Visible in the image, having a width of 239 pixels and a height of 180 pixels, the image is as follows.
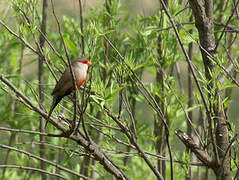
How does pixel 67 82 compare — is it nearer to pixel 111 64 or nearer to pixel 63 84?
pixel 63 84

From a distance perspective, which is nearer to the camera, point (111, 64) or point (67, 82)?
point (67, 82)

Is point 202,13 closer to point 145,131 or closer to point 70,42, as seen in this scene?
point 70,42

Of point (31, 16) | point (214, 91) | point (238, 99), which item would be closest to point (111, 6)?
point (31, 16)

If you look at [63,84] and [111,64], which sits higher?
[111,64]

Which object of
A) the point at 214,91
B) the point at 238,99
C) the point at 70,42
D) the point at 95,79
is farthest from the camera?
the point at 238,99

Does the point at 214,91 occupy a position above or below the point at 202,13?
below

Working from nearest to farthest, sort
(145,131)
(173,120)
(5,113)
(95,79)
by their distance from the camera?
(95,79)
(173,120)
(145,131)
(5,113)

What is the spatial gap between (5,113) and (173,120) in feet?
5.57

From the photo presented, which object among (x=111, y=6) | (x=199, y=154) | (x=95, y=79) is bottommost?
(x=199, y=154)

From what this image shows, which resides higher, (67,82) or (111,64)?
(111,64)

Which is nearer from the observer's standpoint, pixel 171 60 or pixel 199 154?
pixel 199 154

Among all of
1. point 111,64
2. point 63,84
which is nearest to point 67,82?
point 63,84

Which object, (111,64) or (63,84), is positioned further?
(111,64)

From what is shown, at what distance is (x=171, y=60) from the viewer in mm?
2611
